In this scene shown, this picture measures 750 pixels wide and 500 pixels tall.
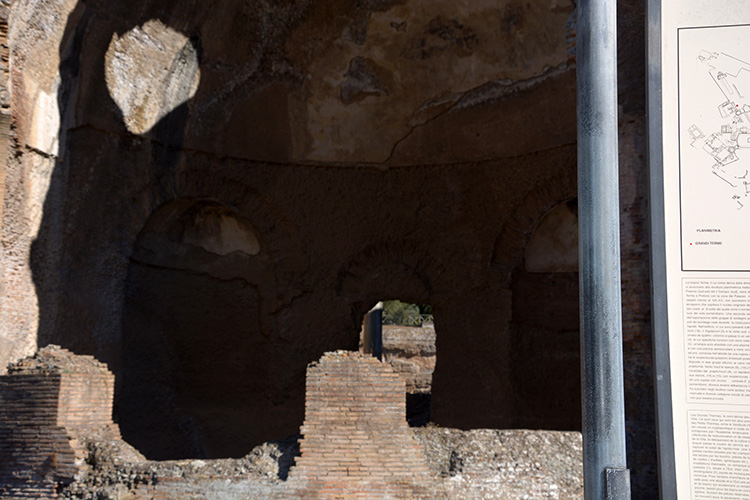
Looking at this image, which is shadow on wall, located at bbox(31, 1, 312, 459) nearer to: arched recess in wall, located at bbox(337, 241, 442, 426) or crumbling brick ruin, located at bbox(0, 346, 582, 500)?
arched recess in wall, located at bbox(337, 241, 442, 426)

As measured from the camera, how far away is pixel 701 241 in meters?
3.32

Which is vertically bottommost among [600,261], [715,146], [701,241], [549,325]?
[600,261]

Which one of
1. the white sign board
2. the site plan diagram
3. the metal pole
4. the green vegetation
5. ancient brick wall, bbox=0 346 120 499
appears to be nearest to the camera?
the metal pole

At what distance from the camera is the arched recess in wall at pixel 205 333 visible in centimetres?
1067

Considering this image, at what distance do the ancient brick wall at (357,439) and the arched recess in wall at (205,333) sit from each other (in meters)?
4.26

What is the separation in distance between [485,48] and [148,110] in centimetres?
460

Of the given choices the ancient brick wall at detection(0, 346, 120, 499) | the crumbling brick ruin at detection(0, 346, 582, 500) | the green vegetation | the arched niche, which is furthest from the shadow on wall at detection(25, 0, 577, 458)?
the green vegetation

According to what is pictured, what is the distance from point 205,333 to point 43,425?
14.4 feet

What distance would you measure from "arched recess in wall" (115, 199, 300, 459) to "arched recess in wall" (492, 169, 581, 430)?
127 inches

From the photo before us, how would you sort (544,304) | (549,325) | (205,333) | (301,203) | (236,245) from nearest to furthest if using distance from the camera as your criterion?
(549,325) → (544,304) → (205,333) → (301,203) → (236,245)

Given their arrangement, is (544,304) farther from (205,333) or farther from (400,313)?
(400,313)

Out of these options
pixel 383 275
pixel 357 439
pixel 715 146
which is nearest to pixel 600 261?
pixel 715 146

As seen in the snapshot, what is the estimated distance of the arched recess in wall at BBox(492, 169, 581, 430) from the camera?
10609 mm

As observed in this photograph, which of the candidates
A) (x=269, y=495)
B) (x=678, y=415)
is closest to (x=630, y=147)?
(x=678, y=415)
